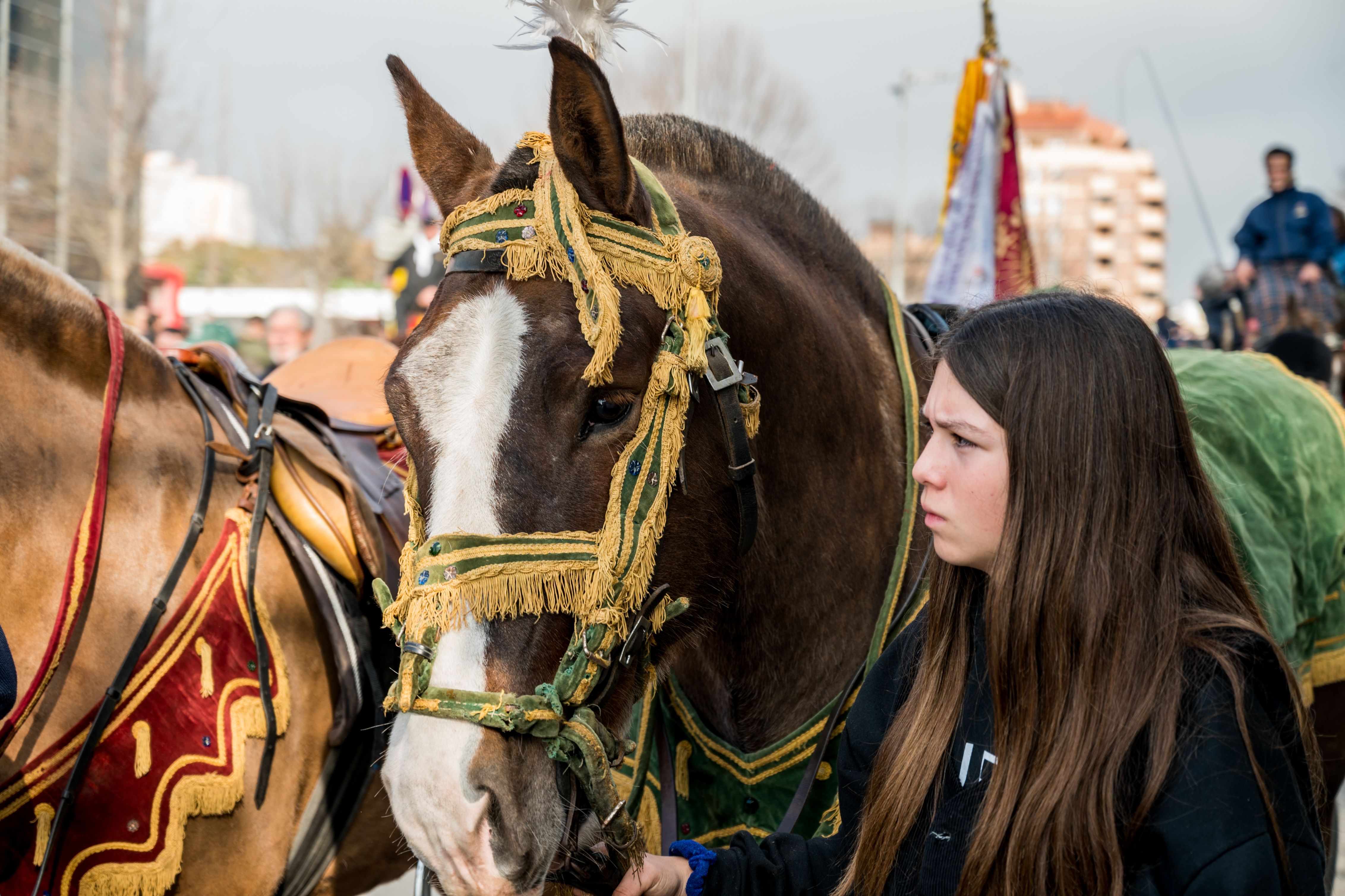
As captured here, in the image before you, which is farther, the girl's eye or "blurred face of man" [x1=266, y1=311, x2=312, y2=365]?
"blurred face of man" [x1=266, y1=311, x2=312, y2=365]

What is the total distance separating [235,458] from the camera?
9.36 ft

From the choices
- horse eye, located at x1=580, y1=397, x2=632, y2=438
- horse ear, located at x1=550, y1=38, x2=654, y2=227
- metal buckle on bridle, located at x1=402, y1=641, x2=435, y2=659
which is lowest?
metal buckle on bridle, located at x1=402, y1=641, x2=435, y2=659

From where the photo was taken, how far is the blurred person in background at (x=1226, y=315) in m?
7.41

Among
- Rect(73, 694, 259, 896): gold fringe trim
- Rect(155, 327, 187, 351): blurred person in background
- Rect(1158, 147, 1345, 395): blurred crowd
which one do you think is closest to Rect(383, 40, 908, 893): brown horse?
Rect(73, 694, 259, 896): gold fringe trim

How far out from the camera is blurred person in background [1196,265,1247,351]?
24.3 feet

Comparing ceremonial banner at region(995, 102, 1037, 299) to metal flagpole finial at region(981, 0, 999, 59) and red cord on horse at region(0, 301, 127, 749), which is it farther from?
red cord on horse at region(0, 301, 127, 749)

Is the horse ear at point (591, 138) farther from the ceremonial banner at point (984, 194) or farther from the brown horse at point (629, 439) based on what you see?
the ceremonial banner at point (984, 194)

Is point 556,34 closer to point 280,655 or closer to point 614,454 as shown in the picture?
point 614,454

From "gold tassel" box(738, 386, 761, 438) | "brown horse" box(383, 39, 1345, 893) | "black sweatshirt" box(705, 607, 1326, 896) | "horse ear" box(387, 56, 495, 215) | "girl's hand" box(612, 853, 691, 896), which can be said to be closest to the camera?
"black sweatshirt" box(705, 607, 1326, 896)

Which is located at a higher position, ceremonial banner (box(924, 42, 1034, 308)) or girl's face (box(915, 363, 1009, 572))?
ceremonial banner (box(924, 42, 1034, 308))

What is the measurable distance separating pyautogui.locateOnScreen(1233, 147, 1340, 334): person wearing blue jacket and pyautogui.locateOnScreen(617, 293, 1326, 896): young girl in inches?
253

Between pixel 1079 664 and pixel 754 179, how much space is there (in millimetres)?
1533

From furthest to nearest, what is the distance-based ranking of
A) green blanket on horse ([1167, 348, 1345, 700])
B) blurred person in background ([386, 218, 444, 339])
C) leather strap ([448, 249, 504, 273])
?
1. blurred person in background ([386, 218, 444, 339])
2. green blanket on horse ([1167, 348, 1345, 700])
3. leather strap ([448, 249, 504, 273])

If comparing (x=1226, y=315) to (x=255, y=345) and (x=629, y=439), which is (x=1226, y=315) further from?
(x=255, y=345)
